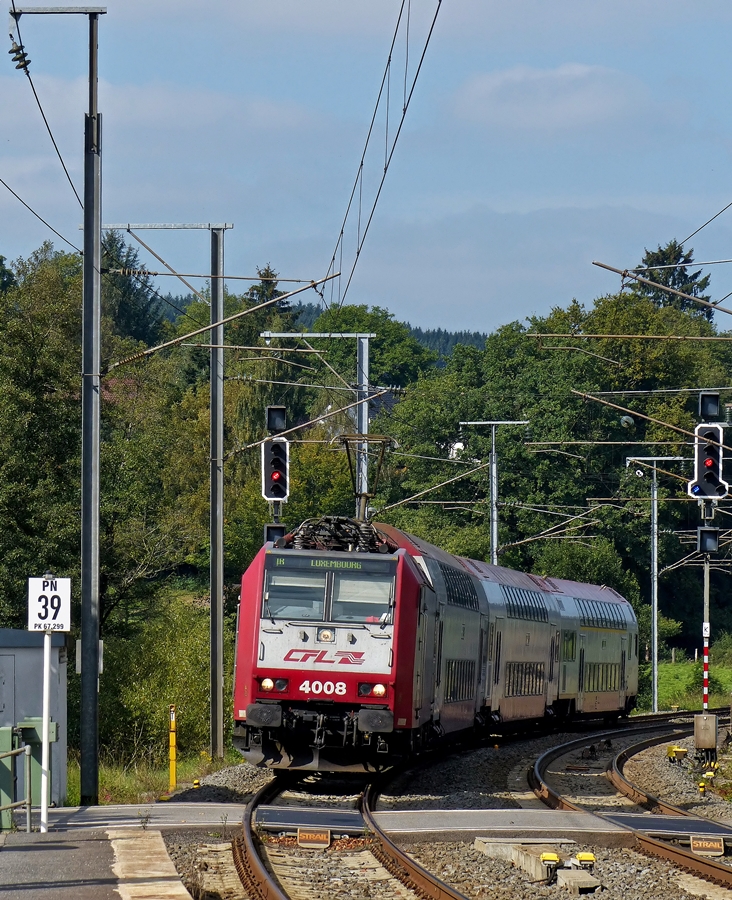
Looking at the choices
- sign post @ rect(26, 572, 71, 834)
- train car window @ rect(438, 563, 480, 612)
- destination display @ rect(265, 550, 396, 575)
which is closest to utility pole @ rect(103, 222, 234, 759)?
train car window @ rect(438, 563, 480, 612)

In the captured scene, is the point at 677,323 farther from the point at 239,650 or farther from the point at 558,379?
the point at 239,650

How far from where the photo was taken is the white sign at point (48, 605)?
45.2 feet

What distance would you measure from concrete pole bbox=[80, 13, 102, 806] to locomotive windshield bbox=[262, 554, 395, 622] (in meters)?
2.31

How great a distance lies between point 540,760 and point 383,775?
358 cm

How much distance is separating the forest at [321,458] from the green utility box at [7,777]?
59.4 ft

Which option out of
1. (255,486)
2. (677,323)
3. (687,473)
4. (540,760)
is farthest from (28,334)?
(677,323)

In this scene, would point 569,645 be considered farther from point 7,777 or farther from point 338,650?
point 7,777

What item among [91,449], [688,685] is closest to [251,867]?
[91,449]

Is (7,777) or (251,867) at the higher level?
(7,777)

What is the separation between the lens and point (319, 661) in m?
17.1

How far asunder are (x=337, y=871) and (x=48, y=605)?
12.9 ft

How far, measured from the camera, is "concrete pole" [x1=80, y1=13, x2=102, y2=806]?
1789cm

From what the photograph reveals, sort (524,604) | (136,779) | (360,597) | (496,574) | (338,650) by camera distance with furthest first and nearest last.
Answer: (524,604)
(496,574)
(136,779)
(360,597)
(338,650)

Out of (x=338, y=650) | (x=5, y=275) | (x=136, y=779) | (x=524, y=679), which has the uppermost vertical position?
(x=5, y=275)
